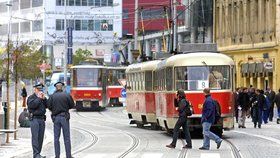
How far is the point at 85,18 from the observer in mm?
124688

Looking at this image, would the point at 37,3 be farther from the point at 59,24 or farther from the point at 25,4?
the point at 59,24

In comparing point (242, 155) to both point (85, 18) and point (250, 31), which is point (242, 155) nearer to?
point (250, 31)

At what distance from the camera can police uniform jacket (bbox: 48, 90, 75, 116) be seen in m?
22.3

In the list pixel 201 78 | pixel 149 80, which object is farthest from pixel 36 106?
pixel 149 80

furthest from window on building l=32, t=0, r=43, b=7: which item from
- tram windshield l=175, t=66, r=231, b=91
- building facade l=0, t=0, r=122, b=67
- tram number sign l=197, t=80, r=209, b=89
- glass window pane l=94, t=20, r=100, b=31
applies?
tram number sign l=197, t=80, r=209, b=89

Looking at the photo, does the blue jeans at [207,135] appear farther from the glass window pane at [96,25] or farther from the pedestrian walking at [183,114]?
the glass window pane at [96,25]

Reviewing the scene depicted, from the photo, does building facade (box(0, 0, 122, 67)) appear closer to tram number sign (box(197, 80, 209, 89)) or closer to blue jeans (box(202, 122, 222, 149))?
tram number sign (box(197, 80, 209, 89))

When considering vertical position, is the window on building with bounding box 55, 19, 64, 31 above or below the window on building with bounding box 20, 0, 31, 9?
below

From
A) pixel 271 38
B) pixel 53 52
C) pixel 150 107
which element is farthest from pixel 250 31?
pixel 53 52

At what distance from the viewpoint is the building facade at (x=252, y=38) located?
A: 211 feet

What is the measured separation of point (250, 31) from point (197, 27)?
63.7 ft

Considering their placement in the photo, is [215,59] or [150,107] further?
[150,107]

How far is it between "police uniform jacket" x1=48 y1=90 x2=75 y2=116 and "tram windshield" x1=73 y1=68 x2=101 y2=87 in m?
41.2

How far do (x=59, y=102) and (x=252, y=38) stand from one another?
158 feet
